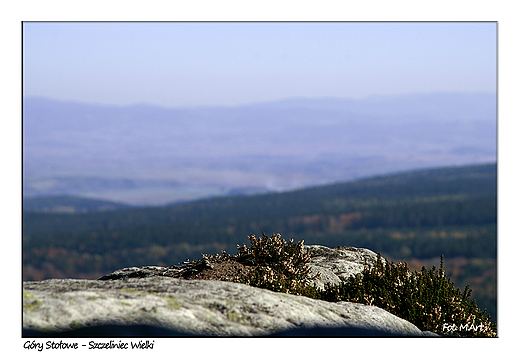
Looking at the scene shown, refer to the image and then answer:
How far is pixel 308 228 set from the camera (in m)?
81.9

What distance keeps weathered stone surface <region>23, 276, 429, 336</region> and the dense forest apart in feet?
175

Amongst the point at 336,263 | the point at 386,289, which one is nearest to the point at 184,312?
the point at 386,289

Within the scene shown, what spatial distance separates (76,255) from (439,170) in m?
78.5

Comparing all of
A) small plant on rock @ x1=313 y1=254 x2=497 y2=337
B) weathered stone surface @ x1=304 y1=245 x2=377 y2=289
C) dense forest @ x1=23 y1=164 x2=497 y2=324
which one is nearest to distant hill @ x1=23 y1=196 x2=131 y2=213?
dense forest @ x1=23 y1=164 x2=497 y2=324

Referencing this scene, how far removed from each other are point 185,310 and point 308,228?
7661cm

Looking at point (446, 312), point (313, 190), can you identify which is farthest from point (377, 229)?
point (446, 312)

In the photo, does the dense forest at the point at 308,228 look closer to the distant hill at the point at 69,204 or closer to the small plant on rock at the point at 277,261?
the small plant on rock at the point at 277,261

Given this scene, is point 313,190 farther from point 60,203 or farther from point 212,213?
point 60,203

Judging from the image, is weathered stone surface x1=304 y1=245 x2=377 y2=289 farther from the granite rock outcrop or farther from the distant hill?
the distant hill

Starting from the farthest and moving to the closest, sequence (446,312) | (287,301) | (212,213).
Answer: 1. (212,213)
2. (446,312)
3. (287,301)

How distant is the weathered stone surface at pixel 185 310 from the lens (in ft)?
18.8

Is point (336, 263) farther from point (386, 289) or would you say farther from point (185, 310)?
point (185, 310)

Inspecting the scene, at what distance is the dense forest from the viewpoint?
70938 millimetres

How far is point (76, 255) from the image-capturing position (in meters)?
73.9
